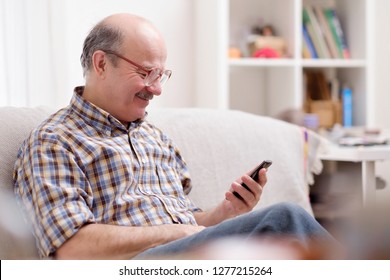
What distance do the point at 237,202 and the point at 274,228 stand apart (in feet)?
0.85

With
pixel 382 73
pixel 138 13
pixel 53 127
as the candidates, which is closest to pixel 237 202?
pixel 53 127

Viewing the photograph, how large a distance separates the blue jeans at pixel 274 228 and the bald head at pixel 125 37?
15.1 inches

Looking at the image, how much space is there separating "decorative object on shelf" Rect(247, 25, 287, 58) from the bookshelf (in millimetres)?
24

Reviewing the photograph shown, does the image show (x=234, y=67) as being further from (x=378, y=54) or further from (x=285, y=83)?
(x=378, y=54)

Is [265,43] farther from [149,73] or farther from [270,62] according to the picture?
[149,73]

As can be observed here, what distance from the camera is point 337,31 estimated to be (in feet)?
8.32

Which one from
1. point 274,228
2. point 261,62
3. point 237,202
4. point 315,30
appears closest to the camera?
point 274,228

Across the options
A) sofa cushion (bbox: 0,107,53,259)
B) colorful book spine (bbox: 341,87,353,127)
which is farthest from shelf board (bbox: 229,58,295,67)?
sofa cushion (bbox: 0,107,53,259)

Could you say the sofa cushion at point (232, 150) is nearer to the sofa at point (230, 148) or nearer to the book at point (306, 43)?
the sofa at point (230, 148)

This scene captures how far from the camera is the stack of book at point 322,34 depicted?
2494 mm
